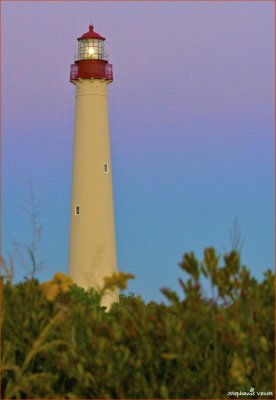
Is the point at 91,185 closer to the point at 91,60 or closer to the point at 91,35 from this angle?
the point at 91,60

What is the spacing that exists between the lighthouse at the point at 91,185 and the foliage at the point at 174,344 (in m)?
33.2

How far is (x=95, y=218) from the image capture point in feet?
145

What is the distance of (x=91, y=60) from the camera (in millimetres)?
46125

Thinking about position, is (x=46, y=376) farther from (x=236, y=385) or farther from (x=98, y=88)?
(x=98, y=88)

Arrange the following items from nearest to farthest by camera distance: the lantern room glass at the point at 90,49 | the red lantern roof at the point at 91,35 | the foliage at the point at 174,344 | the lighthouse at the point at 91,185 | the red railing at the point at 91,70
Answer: the foliage at the point at 174,344 < the lighthouse at the point at 91,185 < the red railing at the point at 91,70 < the lantern room glass at the point at 90,49 < the red lantern roof at the point at 91,35

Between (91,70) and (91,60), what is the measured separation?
59 cm

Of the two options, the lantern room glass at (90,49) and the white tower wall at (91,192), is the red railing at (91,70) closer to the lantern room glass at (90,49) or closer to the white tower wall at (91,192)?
the lantern room glass at (90,49)

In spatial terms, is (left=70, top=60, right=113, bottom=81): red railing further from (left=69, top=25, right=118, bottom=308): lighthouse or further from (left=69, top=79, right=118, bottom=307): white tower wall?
(left=69, top=79, right=118, bottom=307): white tower wall

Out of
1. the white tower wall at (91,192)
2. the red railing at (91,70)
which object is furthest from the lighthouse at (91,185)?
the red railing at (91,70)

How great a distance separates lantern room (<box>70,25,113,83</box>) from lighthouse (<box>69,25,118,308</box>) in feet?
0.90

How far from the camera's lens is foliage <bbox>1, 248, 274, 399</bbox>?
976 cm

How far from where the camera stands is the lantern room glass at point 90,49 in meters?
46.6

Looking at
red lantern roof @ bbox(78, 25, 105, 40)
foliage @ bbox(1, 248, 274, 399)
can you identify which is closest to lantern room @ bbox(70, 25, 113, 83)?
red lantern roof @ bbox(78, 25, 105, 40)

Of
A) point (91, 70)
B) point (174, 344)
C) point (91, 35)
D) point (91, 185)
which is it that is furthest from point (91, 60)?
point (174, 344)
